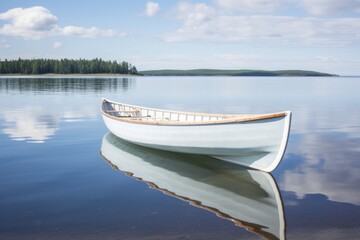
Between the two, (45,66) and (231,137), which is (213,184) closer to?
(231,137)

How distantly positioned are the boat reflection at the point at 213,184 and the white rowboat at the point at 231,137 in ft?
1.70

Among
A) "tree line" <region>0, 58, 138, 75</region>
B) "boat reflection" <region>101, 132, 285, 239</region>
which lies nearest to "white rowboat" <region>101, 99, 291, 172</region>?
"boat reflection" <region>101, 132, 285, 239</region>

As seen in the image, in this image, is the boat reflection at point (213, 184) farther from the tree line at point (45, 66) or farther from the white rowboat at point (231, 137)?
the tree line at point (45, 66)

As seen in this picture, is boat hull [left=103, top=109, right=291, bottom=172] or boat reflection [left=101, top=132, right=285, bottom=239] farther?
boat hull [left=103, top=109, right=291, bottom=172]

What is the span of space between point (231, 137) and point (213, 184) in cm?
174

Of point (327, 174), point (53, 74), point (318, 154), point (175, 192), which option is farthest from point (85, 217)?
point (53, 74)

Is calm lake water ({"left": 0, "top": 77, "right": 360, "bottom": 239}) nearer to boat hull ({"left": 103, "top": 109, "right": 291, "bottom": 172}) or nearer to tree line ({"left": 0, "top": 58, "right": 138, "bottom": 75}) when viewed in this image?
boat hull ({"left": 103, "top": 109, "right": 291, "bottom": 172})

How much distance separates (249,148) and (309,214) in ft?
11.9

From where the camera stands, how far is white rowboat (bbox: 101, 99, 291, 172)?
10836 mm

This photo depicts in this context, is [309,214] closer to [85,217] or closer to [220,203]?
[220,203]

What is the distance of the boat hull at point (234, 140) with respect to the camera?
10867 mm

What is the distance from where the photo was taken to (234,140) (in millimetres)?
11586

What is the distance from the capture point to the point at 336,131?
19.9 m

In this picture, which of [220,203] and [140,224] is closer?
[140,224]
